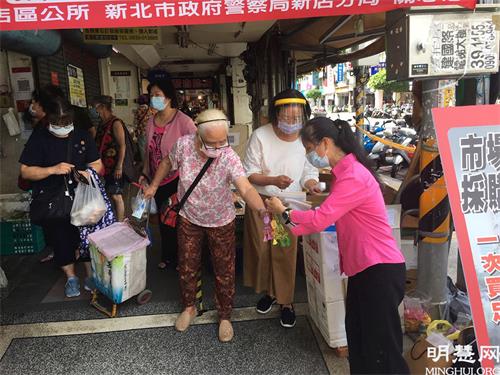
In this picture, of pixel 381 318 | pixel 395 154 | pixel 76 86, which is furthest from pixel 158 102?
pixel 395 154

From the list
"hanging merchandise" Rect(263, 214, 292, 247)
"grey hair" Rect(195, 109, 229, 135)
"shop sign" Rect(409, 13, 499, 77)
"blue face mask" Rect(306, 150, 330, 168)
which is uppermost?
"shop sign" Rect(409, 13, 499, 77)

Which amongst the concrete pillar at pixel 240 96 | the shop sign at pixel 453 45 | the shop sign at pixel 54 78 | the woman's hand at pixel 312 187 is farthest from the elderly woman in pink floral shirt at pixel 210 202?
the concrete pillar at pixel 240 96

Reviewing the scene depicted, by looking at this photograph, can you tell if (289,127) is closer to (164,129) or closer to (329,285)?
(329,285)

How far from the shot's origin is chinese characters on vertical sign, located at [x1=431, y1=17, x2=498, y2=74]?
8.06 feet

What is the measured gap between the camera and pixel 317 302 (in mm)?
2875

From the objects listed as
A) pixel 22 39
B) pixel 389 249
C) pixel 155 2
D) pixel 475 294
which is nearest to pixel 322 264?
pixel 389 249

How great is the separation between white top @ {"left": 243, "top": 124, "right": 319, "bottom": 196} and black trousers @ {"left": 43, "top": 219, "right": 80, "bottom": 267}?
1668 mm

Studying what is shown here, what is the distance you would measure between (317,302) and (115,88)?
8778mm

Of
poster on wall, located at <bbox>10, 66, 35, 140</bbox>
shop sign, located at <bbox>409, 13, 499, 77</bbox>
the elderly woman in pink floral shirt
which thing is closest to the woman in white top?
the elderly woman in pink floral shirt

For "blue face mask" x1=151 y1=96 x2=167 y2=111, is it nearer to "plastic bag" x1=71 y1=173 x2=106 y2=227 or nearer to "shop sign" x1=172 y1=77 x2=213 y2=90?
"plastic bag" x1=71 y1=173 x2=106 y2=227

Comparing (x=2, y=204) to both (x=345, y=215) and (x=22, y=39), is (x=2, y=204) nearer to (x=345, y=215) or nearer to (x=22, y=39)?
(x=22, y=39)

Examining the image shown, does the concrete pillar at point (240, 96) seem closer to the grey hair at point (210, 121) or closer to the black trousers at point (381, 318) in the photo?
the grey hair at point (210, 121)

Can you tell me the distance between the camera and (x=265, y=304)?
3352 mm

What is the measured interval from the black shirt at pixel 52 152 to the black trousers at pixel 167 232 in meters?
0.80
